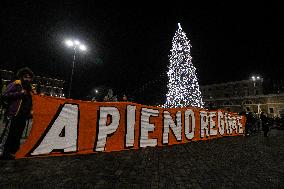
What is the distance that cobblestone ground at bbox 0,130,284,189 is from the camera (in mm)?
3627

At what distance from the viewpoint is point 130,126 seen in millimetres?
6914

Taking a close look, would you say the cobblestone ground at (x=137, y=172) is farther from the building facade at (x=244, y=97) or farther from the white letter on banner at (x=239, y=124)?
the building facade at (x=244, y=97)

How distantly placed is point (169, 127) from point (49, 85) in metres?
73.8

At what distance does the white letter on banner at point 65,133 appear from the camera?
5.06 metres

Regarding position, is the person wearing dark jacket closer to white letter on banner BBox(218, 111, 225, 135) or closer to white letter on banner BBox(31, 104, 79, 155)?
white letter on banner BBox(31, 104, 79, 155)

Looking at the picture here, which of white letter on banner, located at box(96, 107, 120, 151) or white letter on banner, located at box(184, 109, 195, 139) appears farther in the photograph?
white letter on banner, located at box(184, 109, 195, 139)

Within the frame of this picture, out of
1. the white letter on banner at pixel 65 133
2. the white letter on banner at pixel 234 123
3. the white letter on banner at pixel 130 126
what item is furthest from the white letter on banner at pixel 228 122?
the white letter on banner at pixel 65 133

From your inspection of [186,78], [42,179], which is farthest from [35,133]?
[186,78]

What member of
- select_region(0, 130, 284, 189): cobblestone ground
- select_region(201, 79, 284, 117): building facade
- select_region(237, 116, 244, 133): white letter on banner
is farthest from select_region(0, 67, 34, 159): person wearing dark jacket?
select_region(201, 79, 284, 117): building facade

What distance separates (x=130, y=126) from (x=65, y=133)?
2113mm

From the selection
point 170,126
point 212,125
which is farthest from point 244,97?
point 170,126

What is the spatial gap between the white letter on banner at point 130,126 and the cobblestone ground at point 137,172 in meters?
1.02

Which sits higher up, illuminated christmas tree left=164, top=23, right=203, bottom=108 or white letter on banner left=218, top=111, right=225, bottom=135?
illuminated christmas tree left=164, top=23, right=203, bottom=108

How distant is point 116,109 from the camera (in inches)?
260
